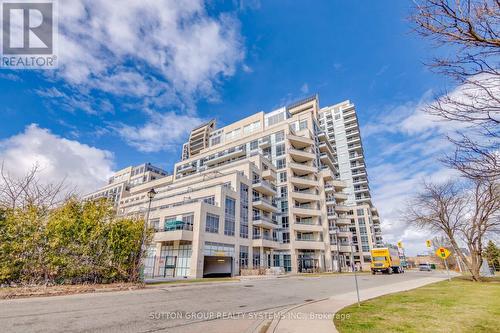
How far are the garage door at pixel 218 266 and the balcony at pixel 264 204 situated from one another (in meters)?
10.5

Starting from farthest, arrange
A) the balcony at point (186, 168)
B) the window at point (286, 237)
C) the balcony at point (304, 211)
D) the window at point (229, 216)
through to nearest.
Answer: the balcony at point (186, 168), the balcony at point (304, 211), the window at point (286, 237), the window at point (229, 216)

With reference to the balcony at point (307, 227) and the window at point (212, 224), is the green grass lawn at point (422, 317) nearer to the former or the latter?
the window at point (212, 224)

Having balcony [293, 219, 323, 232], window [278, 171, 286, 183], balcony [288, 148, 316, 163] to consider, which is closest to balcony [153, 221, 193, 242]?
balcony [293, 219, 323, 232]

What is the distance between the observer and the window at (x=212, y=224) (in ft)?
105

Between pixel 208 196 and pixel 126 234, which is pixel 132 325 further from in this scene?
pixel 208 196

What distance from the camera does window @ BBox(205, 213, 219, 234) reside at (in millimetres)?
32000

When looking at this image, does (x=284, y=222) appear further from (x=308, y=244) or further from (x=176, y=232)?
(x=176, y=232)

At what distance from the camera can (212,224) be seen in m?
32.8

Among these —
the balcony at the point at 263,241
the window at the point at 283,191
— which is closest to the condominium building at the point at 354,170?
the window at the point at 283,191

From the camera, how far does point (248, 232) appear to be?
130 ft

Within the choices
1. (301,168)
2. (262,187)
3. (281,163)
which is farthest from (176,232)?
(301,168)

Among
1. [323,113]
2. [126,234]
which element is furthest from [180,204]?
[323,113]

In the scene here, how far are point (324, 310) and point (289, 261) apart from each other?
3777 cm

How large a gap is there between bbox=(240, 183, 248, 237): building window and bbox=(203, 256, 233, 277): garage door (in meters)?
4.42
